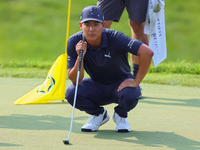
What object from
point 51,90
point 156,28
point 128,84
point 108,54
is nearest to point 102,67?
point 108,54

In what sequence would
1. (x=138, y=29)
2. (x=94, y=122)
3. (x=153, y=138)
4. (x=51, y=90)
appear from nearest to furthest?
(x=153, y=138)
(x=94, y=122)
(x=51, y=90)
(x=138, y=29)

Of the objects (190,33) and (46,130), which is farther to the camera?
(190,33)

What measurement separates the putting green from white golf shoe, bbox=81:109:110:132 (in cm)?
5

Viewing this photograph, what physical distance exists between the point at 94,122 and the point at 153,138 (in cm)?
50

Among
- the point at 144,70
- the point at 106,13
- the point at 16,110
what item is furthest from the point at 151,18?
the point at 16,110

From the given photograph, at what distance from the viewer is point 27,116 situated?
3.24 meters

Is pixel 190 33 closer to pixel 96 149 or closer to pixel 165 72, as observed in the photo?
pixel 165 72

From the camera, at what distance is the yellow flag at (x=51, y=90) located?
3.83 m

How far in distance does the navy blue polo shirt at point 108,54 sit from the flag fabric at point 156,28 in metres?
1.31

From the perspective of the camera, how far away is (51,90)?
154 inches

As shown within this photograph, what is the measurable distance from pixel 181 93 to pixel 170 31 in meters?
4.68

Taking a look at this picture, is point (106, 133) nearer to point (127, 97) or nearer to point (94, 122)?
point (94, 122)

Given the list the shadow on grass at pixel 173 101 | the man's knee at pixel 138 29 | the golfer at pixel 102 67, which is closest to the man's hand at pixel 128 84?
the golfer at pixel 102 67

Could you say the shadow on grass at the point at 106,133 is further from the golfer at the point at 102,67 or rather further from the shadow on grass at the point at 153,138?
the golfer at the point at 102,67
